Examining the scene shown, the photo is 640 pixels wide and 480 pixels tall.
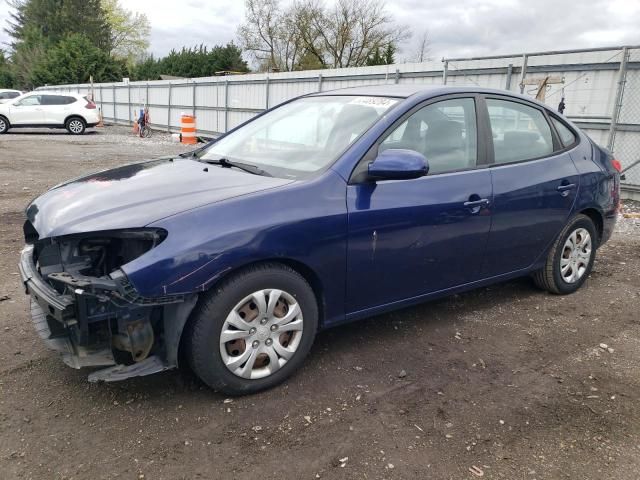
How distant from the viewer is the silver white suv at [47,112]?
21.1m

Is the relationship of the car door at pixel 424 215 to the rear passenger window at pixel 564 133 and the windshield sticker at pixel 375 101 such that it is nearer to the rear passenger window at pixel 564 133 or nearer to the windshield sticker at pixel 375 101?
the windshield sticker at pixel 375 101

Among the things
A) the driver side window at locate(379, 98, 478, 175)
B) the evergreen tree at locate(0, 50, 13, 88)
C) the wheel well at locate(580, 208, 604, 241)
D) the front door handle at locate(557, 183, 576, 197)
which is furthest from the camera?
the evergreen tree at locate(0, 50, 13, 88)

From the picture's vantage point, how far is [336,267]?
9.92 ft

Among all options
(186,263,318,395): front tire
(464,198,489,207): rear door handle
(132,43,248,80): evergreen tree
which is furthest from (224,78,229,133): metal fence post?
(132,43,248,80): evergreen tree

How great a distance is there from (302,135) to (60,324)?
1.86 metres

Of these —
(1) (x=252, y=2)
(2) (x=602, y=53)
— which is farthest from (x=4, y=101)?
(1) (x=252, y=2)

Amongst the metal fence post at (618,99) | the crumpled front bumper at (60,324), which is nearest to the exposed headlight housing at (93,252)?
the crumpled front bumper at (60,324)

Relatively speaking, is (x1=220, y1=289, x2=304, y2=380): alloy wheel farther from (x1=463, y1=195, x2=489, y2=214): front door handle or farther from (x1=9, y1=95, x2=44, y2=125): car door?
(x1=9, y1=95, x2=44, y2=125): car door

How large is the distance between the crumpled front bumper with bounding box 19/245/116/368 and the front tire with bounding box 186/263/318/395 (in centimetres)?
47

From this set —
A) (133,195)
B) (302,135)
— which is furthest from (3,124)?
(133,195)

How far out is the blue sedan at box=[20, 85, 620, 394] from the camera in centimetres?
256

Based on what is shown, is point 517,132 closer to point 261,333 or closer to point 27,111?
point 261,333

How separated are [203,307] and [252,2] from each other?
46609 millimetres

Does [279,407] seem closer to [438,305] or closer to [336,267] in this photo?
[336,267]
